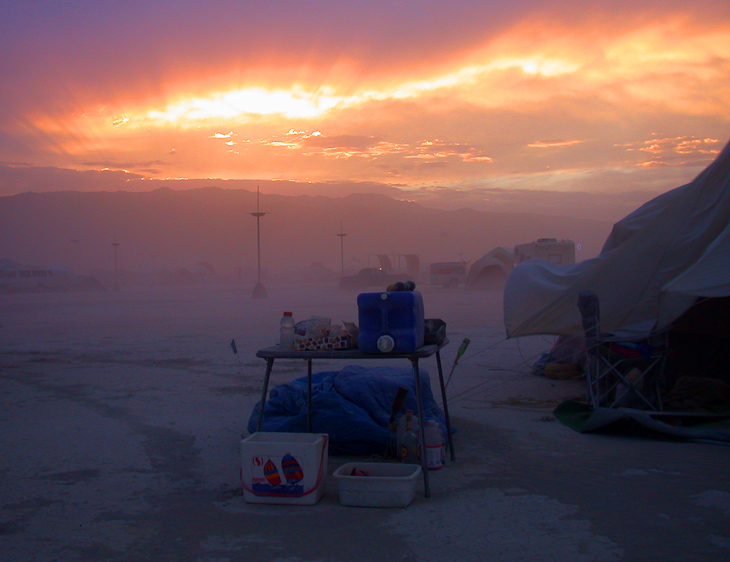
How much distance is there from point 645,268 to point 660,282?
31cm

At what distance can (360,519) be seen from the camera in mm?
4453

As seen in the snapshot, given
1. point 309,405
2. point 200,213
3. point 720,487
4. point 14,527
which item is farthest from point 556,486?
point 200,213

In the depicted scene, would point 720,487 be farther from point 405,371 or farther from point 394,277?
point 394,277

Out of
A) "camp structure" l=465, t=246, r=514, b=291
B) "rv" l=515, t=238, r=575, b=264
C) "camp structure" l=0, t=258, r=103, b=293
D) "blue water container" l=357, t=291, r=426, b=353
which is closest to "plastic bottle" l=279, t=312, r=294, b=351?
"blue water container" l=357, t=291, r=426, b=353

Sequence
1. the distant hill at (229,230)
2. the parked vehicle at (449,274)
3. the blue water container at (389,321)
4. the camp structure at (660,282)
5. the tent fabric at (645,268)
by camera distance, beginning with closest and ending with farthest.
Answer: the blue water container at (389,321)
the tent fabric at (645,268)
the camp structure at (660,282)
the parked vehicle at (449,274)
the distant hill at (229,230)

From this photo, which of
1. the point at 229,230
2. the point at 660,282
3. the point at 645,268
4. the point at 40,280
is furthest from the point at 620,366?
the point at 229,230

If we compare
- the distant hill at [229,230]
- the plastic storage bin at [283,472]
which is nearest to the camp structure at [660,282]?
the plastic storage bin at [283,472]

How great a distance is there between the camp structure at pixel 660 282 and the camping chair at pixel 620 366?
9.6 inches

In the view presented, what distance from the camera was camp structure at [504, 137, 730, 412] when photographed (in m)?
7.90

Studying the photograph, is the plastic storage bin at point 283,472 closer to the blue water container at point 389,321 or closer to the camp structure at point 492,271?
the blue water container at point 389,321

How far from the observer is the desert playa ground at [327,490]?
395 centimetres

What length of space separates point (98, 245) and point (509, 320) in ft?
437

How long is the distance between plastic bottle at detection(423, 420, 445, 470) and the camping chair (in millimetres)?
2513

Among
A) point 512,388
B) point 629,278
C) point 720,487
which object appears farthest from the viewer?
point 512,388
